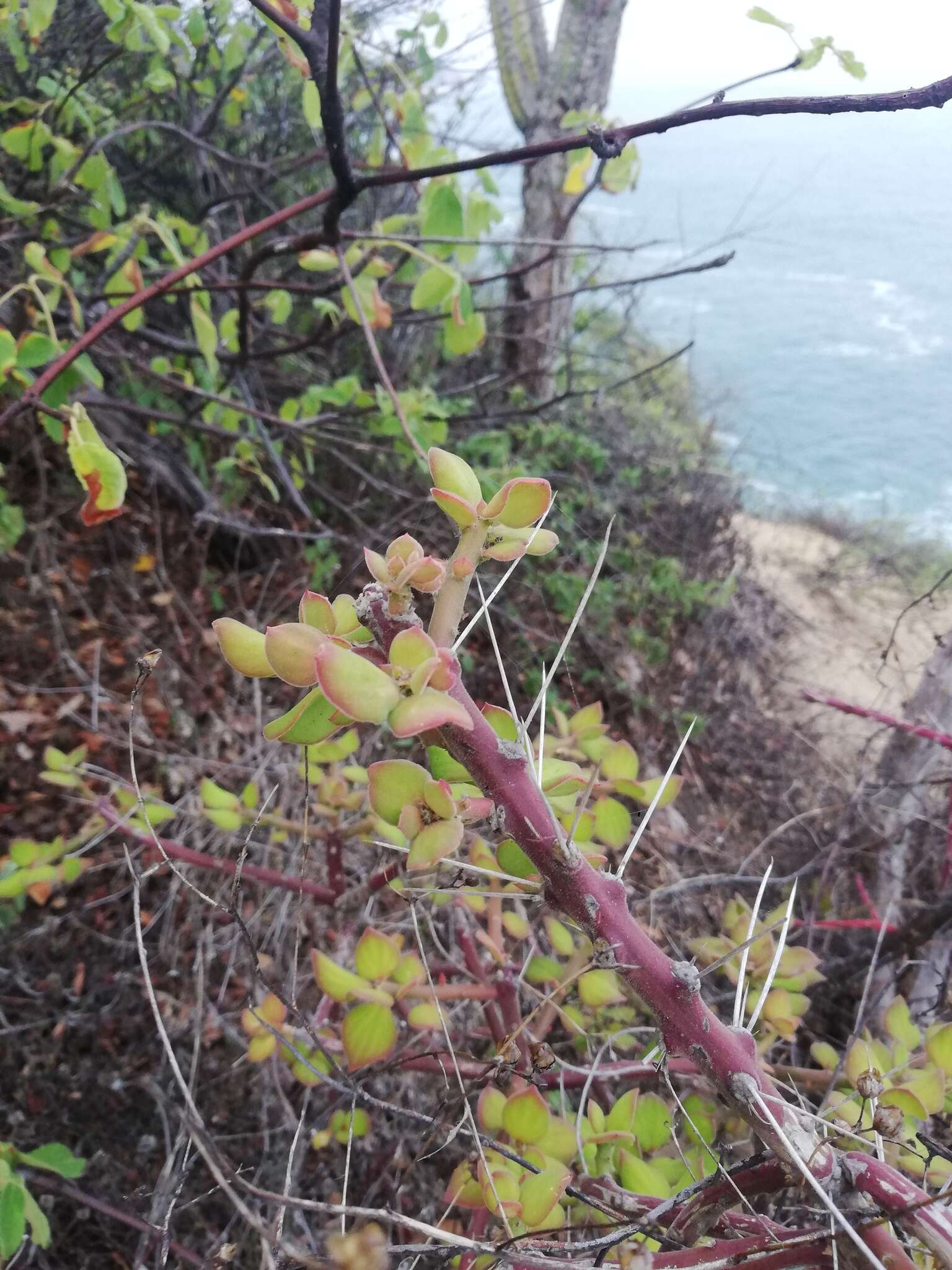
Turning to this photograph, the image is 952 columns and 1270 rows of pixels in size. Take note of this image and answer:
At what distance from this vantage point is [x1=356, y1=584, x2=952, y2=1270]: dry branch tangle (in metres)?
0.32

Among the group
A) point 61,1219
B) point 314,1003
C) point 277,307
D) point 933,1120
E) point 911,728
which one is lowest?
point 61,1219

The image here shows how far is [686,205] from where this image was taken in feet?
14.9

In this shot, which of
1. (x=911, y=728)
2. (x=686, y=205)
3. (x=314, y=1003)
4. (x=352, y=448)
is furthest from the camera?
(x=686, y=205)

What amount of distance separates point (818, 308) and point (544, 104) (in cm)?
220

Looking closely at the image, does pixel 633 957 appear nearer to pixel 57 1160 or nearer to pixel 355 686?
pixel 355 686

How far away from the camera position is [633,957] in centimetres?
35

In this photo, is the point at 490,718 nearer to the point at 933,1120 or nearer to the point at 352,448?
the point at 933,1120

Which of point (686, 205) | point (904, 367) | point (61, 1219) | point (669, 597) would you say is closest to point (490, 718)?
point (61, 1219)

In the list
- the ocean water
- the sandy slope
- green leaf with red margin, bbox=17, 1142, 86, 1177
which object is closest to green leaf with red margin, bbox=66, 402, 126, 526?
green leaf with red margin, bbox=17, 1142, 86, 1177

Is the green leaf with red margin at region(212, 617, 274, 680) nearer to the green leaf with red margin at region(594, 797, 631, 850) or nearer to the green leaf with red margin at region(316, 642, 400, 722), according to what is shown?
the green leaf with red margin at region(316, 642, 400, 722)

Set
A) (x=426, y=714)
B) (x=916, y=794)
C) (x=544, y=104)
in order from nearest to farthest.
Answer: (x=426, y=714) → (x=916, y=794) → (x=544, y=104)

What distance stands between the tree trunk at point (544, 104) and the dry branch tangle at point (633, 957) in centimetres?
269

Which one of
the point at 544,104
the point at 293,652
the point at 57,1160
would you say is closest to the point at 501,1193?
the point at 293,652

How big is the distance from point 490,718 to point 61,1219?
116 cm
